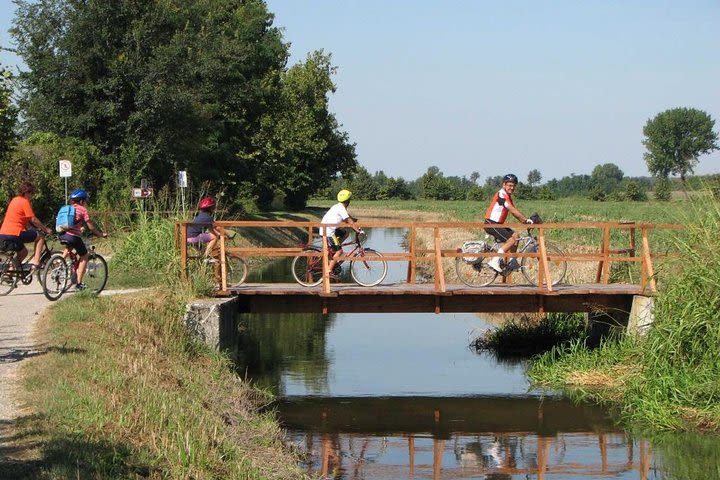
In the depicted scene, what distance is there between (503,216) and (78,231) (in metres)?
6.70

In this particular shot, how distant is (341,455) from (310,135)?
62.5 metres

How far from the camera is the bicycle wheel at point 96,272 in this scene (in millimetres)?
17516

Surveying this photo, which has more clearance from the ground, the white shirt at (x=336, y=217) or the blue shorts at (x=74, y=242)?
the white shirt at (x=336, y=217)

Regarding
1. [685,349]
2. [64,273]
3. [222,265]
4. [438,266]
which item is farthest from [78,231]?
[685,349]

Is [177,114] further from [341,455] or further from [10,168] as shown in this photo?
[341,455]

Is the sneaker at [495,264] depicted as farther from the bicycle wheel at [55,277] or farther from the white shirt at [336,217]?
the bicycle wheel at [55,277]

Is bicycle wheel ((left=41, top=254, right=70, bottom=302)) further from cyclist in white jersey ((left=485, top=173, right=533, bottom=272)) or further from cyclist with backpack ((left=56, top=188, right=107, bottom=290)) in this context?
cyclist in white jersey ((left=485, top=173, right=533, bottom=272))

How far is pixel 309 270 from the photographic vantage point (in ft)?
58.8

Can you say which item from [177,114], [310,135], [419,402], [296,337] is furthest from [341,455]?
[310,135]

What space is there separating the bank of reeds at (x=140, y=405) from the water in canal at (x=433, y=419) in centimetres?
101

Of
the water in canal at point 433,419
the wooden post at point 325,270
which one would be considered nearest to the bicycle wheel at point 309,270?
the wooden post at point 325,270

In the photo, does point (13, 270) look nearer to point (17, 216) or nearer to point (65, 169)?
point (17, 216)

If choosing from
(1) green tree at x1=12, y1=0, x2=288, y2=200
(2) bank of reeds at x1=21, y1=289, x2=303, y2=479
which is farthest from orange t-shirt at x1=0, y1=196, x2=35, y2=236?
(1) green tree at x1=12, y1=0, x2=288, y2=200

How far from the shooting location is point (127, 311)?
1498cm
